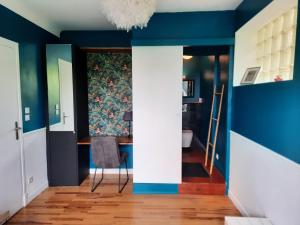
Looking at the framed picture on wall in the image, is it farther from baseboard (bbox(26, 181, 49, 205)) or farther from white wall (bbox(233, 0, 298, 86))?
baseboard (bbox(26, 181, 49, 205))

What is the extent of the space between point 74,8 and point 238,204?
132 inches

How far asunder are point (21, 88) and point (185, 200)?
8.75 feet

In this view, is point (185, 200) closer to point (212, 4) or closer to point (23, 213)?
point (23, 213)

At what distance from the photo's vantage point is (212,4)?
265 cm

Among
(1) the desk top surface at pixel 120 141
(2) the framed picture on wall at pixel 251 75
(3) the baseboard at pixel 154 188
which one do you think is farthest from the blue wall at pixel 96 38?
(3) the baseboard at pixel 154 188

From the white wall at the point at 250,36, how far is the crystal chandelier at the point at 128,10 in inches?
44.5

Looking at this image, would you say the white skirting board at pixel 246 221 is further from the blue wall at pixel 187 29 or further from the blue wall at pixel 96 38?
the blue wall at pixel 96 38

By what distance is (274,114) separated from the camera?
185 cm

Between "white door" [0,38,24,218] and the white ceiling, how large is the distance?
56cm

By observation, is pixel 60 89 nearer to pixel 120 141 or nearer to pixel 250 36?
pixel 120 141

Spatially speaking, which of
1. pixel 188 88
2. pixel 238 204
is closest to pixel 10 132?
pixel 238 204

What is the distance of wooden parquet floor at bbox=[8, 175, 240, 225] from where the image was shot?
244 centimetres

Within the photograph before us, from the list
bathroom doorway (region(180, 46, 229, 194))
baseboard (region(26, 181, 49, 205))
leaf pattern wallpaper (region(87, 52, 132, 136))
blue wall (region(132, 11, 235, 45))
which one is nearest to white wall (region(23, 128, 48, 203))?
baseboard (region(26, 181, 49, 205))

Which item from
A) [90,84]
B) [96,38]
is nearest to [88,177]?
[90,84]
